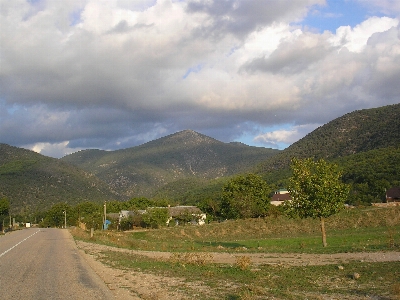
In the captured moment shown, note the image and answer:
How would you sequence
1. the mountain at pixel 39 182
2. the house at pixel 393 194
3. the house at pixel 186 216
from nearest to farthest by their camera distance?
the house at pixel 393 194 → the house at pixel 186 216 → the mountain at pixel 39 182

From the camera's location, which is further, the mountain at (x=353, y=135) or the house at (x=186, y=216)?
the mountain at (x=353, y=135)

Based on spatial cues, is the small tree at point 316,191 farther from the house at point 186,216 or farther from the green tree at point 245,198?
the house at point 186,216

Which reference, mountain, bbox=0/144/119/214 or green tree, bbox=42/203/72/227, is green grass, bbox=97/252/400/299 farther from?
mountain, bbox=0/144/119/214

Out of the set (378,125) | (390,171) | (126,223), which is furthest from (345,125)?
(126,223)

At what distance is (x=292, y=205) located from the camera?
114 feet

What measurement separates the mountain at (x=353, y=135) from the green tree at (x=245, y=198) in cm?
3735

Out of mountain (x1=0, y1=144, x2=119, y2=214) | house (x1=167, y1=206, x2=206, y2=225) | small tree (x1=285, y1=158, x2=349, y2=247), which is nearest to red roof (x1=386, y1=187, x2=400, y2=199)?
house (x1=167, y1=206, x2=206, y2=225)

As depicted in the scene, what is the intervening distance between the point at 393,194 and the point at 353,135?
A: 52.0 meters

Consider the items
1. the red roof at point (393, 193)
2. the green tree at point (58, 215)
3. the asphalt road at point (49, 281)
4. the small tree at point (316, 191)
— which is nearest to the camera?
the asphalt road at point (49, 281)

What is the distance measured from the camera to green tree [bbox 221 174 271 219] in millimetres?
85688

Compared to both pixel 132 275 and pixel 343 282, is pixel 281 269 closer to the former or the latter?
pixel 343 282

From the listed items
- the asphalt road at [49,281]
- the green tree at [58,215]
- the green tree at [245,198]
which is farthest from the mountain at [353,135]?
the asphalt road at [49,281]

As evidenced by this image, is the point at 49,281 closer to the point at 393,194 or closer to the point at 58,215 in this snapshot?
the point at 393,194

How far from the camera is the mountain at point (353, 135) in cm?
11306
